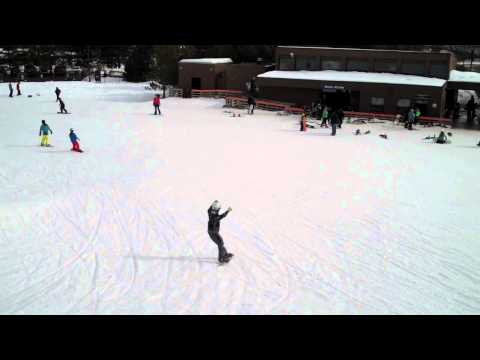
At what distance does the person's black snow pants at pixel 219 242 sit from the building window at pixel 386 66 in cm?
2889

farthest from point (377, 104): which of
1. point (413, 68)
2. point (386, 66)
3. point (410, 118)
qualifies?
point (413, 68)

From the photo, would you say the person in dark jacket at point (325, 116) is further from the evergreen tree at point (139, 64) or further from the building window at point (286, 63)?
the evergreen tree at point (139, 64)

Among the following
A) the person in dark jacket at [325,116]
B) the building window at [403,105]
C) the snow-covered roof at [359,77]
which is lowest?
the person in dark jacket at [325,116]

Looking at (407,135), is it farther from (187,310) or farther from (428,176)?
(187,310)

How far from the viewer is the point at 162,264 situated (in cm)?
934

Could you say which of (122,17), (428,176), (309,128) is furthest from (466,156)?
(122,17)

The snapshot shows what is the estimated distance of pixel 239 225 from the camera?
11.5 metres

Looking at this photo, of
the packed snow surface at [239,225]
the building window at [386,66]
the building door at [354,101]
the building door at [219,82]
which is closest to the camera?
the packed snow surface at [239,225]

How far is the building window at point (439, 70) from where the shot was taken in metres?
32.5

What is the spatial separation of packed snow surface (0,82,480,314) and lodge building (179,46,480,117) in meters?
8.69

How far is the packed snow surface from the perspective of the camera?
26.4 feet

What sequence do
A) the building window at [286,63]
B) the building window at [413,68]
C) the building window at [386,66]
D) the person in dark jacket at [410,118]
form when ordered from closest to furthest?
the person in dark jacket at [410,118], the building window at [413,68], the building window at [386,66], the building window at [286,63]

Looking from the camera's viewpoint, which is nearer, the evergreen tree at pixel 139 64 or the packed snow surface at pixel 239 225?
the packed snow surface at pixel 239 225

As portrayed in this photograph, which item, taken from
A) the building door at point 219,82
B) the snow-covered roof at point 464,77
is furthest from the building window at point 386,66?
the building door at point 219,82
